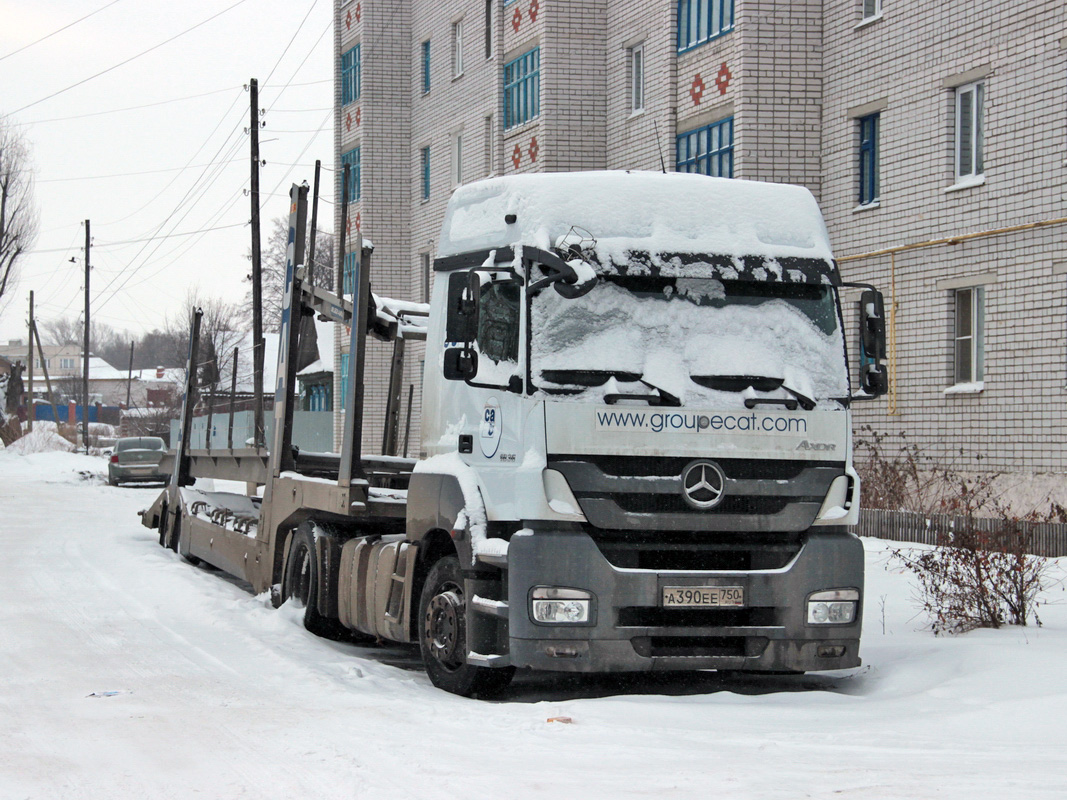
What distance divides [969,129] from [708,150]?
215 inches

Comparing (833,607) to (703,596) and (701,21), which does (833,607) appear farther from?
(701,21)

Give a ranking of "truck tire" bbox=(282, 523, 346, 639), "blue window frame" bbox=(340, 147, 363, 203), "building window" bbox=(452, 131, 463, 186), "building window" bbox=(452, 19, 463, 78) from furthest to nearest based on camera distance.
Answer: "blue window frame" bbox=(340, 147, 363, 203), "building window" bbox=(452, 19, 463, 78), "building window" bbox=(452, 131, 463, 186), "truck tire" bbox=(282, 523, 346, 639)

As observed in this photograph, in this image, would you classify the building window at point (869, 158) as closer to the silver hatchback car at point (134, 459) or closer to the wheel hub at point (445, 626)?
the wheel hub at point (445, 626)

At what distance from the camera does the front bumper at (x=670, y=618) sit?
737cm

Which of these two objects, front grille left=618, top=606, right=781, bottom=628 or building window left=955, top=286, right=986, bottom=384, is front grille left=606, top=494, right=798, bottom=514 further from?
building window left=955, top=286, right=986, bottom=384

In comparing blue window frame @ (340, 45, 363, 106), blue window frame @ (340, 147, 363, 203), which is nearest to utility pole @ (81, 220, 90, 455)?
blue window frame @ (340, 147, 363, 203)

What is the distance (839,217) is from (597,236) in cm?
1543

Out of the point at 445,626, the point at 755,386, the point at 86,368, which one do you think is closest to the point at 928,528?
the point at 755,386

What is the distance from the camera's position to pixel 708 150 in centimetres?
2430

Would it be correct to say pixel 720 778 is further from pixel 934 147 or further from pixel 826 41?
pixel 826 41

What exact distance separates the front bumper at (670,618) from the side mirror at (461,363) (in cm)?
97

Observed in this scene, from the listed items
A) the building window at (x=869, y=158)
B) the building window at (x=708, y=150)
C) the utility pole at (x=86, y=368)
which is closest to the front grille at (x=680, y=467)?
the building window at (x=869, y=158)

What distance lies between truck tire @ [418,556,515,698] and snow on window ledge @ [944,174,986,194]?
13507 millimetres

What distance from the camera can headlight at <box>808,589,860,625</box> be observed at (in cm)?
772
